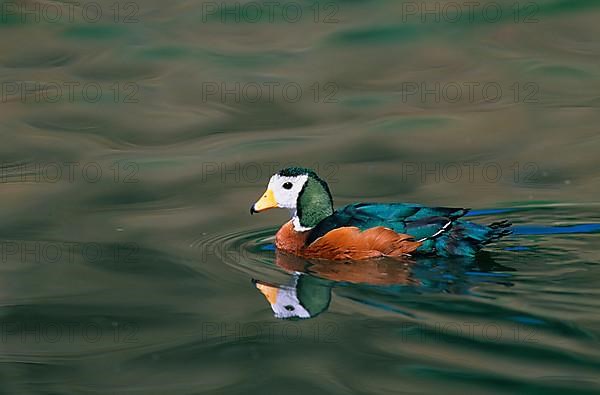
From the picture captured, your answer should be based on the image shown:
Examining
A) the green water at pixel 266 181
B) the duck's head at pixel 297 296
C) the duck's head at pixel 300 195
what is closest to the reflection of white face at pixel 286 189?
the duck's head at pixel 300 195

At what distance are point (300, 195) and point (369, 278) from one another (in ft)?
3.86

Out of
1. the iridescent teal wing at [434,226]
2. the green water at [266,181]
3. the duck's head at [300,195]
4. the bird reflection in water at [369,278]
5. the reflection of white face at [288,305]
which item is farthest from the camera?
the duck's head at [300,195]

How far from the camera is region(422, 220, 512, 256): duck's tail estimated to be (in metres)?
8.67

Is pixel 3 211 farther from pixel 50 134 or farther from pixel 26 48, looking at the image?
pixel 26 48

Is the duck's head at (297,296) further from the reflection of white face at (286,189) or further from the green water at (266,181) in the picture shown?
the reflection of white face at (286,189)

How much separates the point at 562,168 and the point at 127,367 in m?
5.18

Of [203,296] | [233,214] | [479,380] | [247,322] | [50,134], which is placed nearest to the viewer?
[479,380]

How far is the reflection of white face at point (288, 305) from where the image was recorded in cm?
765

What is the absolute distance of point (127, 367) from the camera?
6836 millimetres

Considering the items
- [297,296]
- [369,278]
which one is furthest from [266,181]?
[297,296]

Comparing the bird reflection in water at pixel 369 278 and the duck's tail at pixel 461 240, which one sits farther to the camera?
the duck's tail at pixel 461 240

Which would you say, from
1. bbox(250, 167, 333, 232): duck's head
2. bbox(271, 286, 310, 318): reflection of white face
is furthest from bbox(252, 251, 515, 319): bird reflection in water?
bbox(250, 167, 333, 232): duck's head

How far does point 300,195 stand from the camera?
9.32m

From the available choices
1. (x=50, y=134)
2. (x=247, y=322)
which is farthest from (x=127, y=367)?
(x=50, y=134)
